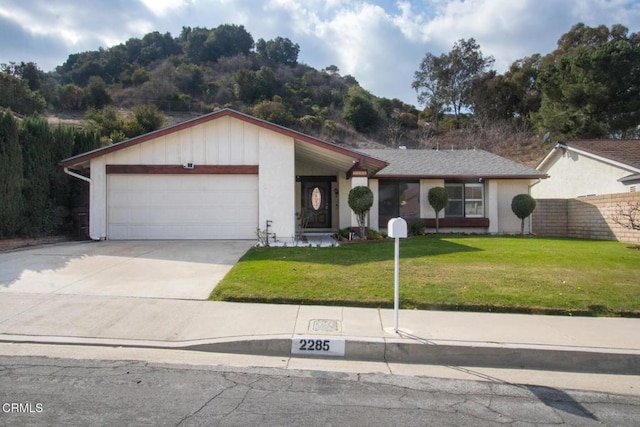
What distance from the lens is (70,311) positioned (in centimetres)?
625

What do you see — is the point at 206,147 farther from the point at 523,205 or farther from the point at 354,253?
the point at 523,205

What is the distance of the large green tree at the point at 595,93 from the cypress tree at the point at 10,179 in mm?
32030

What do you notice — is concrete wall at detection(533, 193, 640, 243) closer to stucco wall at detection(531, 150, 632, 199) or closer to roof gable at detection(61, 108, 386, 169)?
stucco wall at detection(531, 150, 632, 199)

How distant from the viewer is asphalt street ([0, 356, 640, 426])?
3.50 m

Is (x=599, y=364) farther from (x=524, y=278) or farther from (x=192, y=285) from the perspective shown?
(x=192, y=285)

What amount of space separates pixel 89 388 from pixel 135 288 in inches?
150

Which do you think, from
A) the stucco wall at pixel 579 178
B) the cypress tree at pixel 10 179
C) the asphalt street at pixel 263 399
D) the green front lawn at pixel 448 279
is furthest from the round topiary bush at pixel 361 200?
the stucco wall at pixel 579 178

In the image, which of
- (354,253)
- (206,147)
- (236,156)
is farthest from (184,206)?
(354,253)

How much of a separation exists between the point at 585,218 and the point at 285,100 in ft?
121

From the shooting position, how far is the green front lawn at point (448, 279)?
695 cm

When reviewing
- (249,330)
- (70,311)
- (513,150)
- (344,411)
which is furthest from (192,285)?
(513,150)

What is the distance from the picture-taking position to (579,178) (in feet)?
68.7

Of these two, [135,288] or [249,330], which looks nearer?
[249,330]

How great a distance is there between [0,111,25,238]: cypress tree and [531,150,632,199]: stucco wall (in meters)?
22.9
